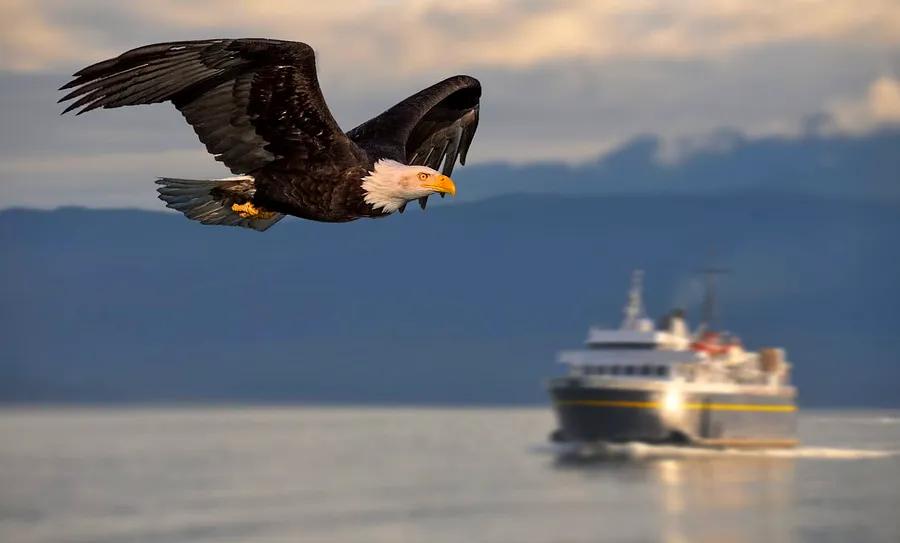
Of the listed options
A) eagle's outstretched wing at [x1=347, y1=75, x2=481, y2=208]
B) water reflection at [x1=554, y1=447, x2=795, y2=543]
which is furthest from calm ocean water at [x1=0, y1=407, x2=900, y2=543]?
eagle's outstretched wing at [x1=347, y1=75, x2=481, y2=208]

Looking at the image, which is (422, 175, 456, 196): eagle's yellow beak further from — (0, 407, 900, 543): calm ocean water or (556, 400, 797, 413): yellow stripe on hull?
(556, 400, 797, 413): yellow stripe on hull

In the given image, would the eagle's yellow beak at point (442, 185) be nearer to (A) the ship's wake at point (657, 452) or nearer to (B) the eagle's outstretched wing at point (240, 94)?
(B) the eagle's outstretched wing at point (240, 94)

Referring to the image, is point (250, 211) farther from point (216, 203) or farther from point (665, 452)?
point (665, 452)

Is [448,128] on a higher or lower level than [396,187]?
higher

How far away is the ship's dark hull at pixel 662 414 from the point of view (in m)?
75.3

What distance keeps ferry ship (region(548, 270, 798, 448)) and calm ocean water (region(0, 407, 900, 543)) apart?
2968 mm

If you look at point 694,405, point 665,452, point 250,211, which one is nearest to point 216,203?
point 250,211

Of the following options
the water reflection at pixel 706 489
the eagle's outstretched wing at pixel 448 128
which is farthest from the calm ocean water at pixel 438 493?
the eagle's outstretched wing at pixel 448 128

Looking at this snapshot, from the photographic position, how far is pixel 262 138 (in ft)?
43.3

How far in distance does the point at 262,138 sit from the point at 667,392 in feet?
213

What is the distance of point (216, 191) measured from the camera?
533 inches

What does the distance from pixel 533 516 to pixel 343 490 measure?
1637 centimetres

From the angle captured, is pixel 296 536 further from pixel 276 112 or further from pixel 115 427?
pixel 115 427

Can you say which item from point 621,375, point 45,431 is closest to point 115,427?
point 45,431
